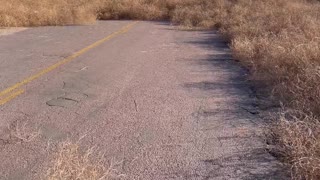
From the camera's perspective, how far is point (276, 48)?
8.89 meters

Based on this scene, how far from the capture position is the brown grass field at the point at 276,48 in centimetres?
434

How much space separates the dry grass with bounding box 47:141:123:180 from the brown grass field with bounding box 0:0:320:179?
173 cm

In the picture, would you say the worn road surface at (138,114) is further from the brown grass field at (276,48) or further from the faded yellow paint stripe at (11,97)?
the brown grass field at (276,48)

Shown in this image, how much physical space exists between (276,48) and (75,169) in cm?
634

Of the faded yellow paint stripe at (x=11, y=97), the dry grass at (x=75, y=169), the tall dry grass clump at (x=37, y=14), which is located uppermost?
the dry grass at (x=75, y=169)

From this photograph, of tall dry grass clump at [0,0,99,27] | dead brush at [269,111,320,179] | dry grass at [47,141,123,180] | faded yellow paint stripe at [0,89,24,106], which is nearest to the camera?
dry grass at [47,141,123,180]

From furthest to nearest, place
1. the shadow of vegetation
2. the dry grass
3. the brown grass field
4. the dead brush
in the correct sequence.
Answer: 1. the brown grass field
2. the shadow of vegetation
3. the dead brush
4. the dry grass

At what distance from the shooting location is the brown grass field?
171 inches

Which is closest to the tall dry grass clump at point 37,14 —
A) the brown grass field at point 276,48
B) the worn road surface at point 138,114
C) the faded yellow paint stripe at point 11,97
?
the brown grass field at point 276,48

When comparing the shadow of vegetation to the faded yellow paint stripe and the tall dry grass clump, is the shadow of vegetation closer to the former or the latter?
the faded yellow paint stripe

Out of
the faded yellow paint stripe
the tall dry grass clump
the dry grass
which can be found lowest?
the tall dry grass clump

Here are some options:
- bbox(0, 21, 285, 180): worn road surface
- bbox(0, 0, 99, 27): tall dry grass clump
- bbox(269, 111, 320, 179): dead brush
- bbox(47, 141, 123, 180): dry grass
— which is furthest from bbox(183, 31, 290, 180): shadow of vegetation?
bbox(0, 0, 99, 27): tall dry grass clump

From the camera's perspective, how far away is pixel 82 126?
555 centimetres

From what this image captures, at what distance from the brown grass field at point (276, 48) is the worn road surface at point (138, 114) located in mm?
327
